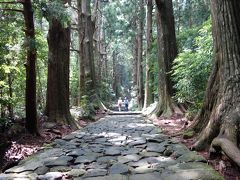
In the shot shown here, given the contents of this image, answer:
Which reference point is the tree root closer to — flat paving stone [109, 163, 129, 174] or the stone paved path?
the stone paved path

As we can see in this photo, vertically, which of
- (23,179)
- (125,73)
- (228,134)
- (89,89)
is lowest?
(23,179)

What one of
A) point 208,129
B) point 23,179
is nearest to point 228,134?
point 208,129

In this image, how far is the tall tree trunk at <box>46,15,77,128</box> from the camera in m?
11.2

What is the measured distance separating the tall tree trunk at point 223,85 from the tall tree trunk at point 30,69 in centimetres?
416

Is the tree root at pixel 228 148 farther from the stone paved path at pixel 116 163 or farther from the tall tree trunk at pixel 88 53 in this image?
the tall tree trunk at pixel 88 53

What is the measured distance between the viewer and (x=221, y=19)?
6926mm

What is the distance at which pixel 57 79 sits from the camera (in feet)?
37.4

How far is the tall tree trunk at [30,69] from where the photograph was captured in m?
7.84

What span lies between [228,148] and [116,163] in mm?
1933

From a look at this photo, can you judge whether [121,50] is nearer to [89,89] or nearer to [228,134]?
[89,89]

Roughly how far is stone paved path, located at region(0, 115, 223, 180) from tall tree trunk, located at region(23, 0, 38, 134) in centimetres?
88

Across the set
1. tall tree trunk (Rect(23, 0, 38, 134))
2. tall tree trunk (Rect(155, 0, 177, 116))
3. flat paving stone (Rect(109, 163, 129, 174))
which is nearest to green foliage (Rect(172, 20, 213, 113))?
tall tree trunk (Rect(155, 0, 177, 116))

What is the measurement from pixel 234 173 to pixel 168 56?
10.4 m

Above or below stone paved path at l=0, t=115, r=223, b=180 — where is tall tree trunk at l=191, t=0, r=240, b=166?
above
